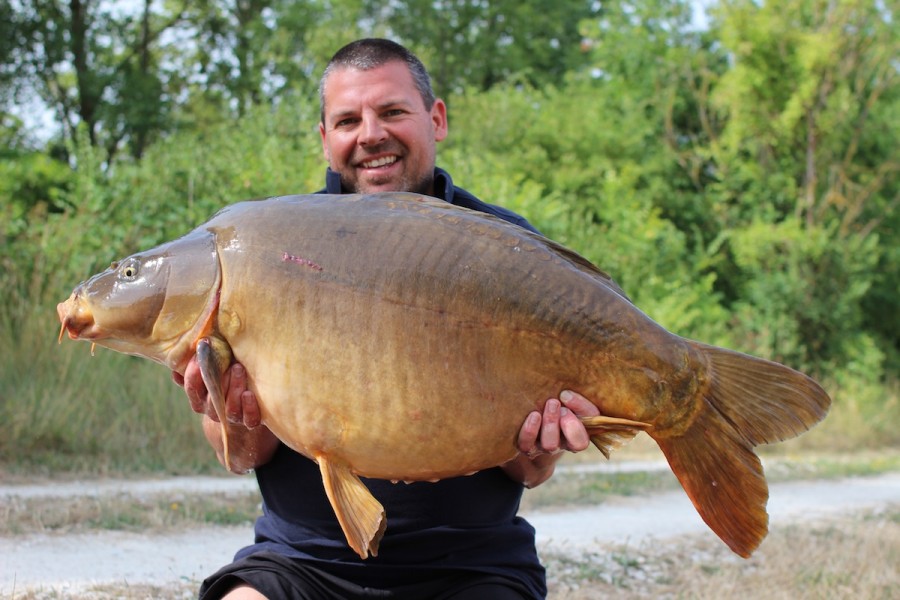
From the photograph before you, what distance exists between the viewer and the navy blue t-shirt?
233 cm

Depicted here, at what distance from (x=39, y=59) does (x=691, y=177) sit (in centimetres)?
1304

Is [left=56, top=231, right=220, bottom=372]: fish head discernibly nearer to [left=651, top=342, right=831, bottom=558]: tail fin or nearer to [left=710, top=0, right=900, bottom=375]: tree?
[left=651, top=342, right=831, bottom=558]: tail fin

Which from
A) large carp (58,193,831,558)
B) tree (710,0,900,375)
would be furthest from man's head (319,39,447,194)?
tree (710,0,900,375)

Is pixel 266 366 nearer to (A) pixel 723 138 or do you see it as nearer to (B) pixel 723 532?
(B) pixel 723 532

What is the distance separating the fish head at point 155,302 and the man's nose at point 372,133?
0.79 m

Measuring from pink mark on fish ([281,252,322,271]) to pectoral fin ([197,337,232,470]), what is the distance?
21 cm

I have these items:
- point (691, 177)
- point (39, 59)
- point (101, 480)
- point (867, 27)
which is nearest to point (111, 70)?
point (39, 59)

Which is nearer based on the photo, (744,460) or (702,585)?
(744,460)

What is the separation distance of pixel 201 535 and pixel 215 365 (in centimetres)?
280

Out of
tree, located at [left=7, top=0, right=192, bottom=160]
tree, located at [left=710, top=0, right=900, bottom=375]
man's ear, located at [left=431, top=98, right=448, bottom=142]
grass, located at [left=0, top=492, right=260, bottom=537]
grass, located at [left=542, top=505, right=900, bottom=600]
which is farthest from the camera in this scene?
tree, located at [left=7, top=0, right=192, bottom=160]

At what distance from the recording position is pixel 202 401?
2.11 m

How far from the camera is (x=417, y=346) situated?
6.36 feet

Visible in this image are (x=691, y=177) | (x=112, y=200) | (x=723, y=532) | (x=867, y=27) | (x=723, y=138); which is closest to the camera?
(x=723, y=532)

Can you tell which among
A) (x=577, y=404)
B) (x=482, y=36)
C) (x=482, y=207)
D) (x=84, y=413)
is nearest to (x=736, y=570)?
(x=482, y=207)
